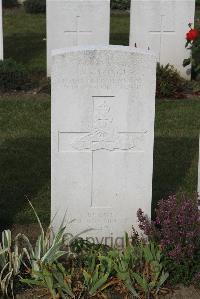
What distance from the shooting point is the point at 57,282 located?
5426 mm

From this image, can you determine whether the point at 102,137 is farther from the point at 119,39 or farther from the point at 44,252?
the point at 119,39

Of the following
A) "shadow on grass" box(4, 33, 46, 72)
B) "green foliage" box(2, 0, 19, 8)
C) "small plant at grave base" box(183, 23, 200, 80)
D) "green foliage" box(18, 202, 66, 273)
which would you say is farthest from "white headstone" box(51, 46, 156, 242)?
"green foliage" box(2, 0, 19, 8)

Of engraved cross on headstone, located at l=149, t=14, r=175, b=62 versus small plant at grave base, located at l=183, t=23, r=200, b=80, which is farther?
engraved cross on headstone, located at l=149, t=14, r=175, b=62

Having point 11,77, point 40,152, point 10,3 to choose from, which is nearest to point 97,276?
point 40,152

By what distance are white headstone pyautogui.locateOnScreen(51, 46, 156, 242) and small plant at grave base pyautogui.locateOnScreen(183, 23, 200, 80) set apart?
4.18 metres

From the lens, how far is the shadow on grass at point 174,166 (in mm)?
8016

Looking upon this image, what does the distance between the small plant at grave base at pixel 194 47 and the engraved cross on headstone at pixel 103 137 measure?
4226 millimetres

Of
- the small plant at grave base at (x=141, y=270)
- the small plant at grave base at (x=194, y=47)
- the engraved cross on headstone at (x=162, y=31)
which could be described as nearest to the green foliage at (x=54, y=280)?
the small plant at grave base at (x=141, y=270)

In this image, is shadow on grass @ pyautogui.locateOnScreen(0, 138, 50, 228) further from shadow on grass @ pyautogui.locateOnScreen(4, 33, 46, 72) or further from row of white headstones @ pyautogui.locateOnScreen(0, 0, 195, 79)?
shadow on grass @ pyautogui.locateOnScreen(4, 33, 46, 72)

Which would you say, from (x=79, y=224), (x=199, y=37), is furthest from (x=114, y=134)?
(x=199, y=37)

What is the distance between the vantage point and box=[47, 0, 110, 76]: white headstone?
12.8 meters

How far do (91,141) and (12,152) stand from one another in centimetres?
330

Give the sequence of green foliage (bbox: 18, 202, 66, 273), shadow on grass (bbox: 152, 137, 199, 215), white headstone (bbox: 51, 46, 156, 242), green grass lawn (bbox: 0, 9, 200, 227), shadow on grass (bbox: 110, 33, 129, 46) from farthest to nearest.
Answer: shadow on grass (bbox: 110, 33, 129, 46)
shadow on grass (bbox: 152, 137, 199, 215)
green grass lawn (bbox: 0, 9, 200, 227)
white headstone (bbox: 51, 46, 156, 242)
green foliage (bbox: 18, 202, 66, 273)

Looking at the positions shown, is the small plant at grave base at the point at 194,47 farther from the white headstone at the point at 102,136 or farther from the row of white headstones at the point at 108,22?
the white headstone at the point at 102,136
